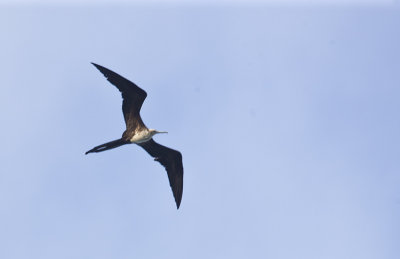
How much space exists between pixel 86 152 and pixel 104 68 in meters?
3.28

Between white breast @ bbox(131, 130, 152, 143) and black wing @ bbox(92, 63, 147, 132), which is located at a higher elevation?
black wing @ bbox(92, 63, 147, 132)

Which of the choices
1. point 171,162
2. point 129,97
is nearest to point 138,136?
point 129,97

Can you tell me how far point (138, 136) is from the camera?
25.5 m

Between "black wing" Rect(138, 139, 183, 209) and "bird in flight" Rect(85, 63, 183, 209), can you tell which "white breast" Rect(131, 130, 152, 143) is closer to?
"bird in flight" Rect(85, 63, 183, 209)

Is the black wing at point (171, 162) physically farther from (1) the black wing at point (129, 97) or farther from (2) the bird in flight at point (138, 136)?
(1) the black wing at point (129, 97)

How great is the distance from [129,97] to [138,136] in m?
1.66

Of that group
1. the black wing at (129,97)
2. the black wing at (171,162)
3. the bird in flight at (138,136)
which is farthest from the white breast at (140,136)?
the black wing at (171,162)

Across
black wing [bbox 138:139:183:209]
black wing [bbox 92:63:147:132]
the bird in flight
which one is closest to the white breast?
the bird in flight

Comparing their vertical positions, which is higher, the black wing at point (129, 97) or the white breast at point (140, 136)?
the black wing at point (129, 97)

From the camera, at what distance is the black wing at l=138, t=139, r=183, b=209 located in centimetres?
2639

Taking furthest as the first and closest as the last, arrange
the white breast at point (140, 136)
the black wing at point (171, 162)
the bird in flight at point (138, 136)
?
the black wing at point (171, 162) → the white breast at point (140, 136) → the bird in flight at point (138, 136)

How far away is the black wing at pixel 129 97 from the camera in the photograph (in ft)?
79.4

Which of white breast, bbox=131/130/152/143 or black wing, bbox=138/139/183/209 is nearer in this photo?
white breast, bbox=131/130/152/143

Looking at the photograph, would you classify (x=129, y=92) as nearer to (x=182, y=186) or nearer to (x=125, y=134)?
(x=125, y=134)
